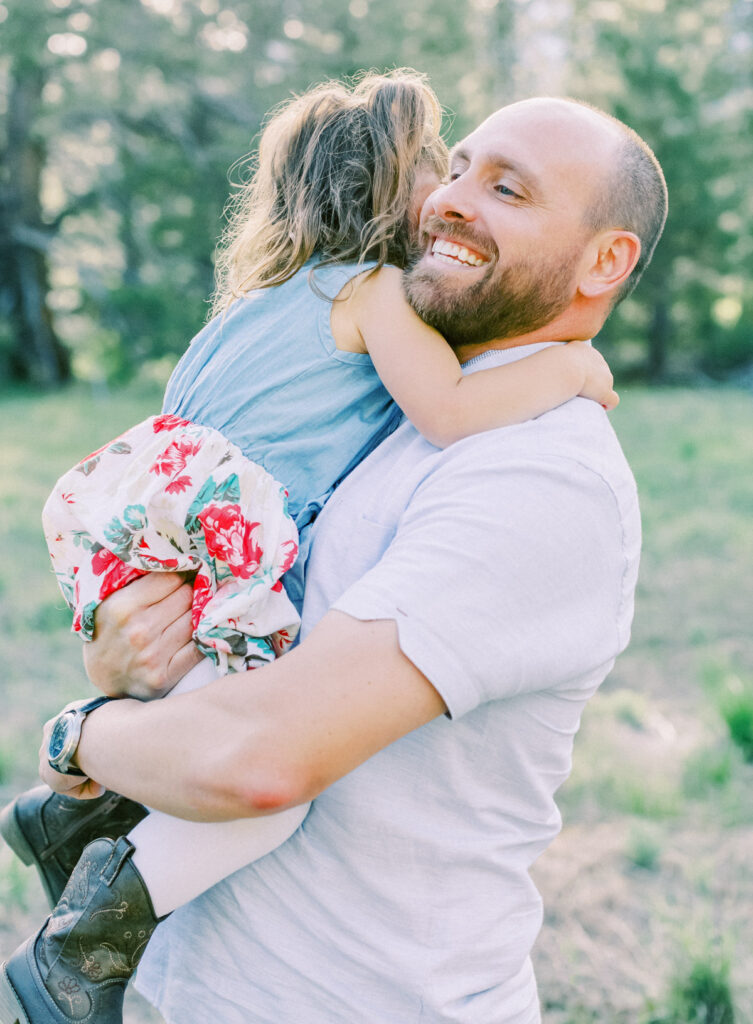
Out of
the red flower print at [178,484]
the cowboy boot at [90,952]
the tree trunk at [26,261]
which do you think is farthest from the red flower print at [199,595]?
the tree trunk at [26,261]

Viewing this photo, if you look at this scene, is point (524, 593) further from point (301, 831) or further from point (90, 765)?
point (90, 765)

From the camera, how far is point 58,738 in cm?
144

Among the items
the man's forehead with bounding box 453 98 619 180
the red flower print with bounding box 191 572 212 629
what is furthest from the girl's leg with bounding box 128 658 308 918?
the man's forehead with bounding box 453 98 619 180

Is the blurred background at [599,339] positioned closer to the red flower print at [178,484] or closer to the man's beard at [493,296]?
the man's beard at [493,296]

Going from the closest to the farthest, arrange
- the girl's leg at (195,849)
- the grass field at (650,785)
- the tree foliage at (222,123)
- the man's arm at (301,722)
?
the man's arm at (301,722), the girl's leg at (195,849), the grass field at (650,785), the tree foliage at (222,123)

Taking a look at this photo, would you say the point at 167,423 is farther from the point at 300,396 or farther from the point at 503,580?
the point at 503,580

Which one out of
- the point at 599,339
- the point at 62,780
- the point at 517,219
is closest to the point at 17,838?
the point at 62,780

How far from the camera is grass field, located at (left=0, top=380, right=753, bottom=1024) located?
2.45 metres

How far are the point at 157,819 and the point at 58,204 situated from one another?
1761 centimetres

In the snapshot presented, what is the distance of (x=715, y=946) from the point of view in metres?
2.51

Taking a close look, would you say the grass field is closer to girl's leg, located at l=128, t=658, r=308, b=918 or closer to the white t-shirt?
the white t-shirt

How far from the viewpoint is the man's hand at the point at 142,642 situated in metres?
1.47

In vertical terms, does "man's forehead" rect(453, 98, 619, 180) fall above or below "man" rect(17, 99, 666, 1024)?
above

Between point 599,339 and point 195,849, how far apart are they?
16.2 meters
